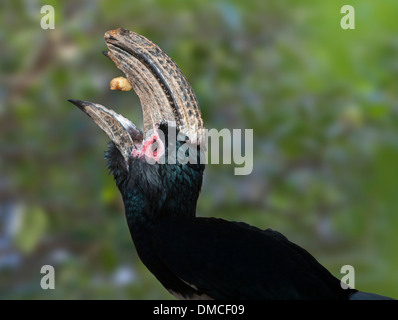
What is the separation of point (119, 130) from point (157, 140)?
0.12 metres

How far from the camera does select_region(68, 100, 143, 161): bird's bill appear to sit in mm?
1379

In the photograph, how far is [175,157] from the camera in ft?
4.37

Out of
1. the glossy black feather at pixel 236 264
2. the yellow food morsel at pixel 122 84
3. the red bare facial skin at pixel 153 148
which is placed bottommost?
the glossy black feather at pixel 236 264

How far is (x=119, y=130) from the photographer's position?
1.39 metres

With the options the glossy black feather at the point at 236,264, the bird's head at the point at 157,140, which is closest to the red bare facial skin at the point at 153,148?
the bird's head at the point at 157,140

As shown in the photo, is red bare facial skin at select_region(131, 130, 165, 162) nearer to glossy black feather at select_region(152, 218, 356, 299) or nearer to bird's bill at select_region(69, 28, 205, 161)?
bird's bill at select_region(69, 28, 205, 161)

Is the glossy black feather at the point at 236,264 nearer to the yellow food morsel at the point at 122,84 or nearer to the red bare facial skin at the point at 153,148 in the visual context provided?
the red bare facial skin at the point at 153,148

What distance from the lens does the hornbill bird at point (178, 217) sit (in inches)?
48.4

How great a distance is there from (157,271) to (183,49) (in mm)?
1509

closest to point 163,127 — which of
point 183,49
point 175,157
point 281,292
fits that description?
point 175,157

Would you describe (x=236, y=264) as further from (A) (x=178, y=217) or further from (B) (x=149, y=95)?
(B) (x=149, y=95)

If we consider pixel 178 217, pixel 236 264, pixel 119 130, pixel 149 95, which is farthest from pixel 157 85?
pixel 236 264
